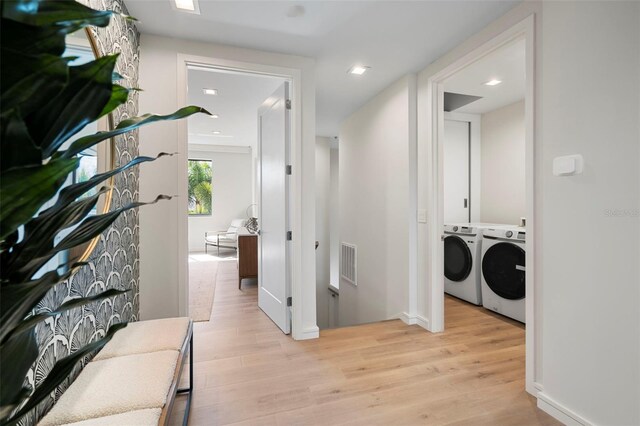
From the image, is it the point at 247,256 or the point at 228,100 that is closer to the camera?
the point at 228,100

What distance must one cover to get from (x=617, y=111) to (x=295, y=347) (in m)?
2.39

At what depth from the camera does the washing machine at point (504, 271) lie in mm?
2770

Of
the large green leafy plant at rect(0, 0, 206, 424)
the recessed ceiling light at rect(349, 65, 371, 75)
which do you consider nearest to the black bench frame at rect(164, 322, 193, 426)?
the large green leafy plant at rect(0, 0, 206, 424)

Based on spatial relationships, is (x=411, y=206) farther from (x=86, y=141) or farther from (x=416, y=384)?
(x=86, y=141)

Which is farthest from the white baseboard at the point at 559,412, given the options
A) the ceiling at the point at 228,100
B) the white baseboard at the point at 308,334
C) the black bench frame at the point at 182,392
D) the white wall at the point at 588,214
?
the ceiling at the point at 228,100

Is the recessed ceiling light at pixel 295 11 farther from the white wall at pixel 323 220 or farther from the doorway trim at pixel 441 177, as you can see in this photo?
the white wall at pixel 323 220

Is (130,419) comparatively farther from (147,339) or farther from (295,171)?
(295,171)

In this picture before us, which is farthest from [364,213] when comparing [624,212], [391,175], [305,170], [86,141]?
[86,141]

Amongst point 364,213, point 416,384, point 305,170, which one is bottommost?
point 416,384

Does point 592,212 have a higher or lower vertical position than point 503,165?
lower

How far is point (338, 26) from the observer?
6.81 ft

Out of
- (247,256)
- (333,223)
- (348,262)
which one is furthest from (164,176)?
(333,223)

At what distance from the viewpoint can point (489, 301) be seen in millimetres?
3123

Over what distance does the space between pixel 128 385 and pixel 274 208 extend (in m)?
1.94
